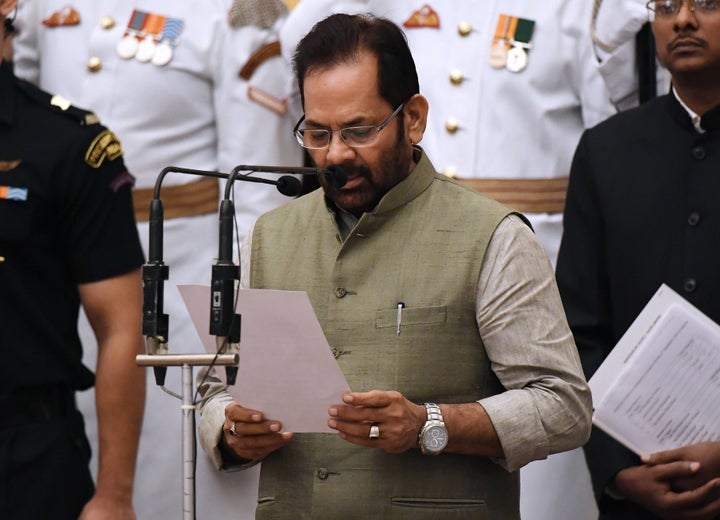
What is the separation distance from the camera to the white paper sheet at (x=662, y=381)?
11.6 feet

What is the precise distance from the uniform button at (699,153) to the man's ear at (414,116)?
3.31 feet

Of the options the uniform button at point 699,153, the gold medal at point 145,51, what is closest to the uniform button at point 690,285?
the uniform button at point 699,153

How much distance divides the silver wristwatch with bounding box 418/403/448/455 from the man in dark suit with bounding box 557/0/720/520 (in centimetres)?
102

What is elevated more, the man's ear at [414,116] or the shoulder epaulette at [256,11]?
the man's ear at [414,116]

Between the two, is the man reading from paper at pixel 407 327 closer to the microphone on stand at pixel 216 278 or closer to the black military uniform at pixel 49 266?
the microphone on stand at pixel 216 278

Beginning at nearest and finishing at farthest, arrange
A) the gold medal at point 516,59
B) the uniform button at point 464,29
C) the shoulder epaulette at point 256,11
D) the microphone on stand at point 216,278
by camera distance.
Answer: the microphone on stand at point 216,278, the gold medal at point 516,59, the uniform button at point 464,29, the shoulder epaulette at point 256,11

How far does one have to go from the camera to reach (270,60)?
16.3ft

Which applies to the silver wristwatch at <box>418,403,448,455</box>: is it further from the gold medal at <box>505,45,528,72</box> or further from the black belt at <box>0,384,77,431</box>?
the gold medal at <box>505,45,528,72</box>

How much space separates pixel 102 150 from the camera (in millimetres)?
3752

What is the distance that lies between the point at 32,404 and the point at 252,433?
95 centimetres

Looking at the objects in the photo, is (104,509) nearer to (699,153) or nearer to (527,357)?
(527,357)

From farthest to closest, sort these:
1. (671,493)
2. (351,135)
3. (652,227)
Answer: (652,227), (671,493), (351,135)

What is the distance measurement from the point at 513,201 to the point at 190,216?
3.84 ft

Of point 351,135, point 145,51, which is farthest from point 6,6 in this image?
point 351,135
